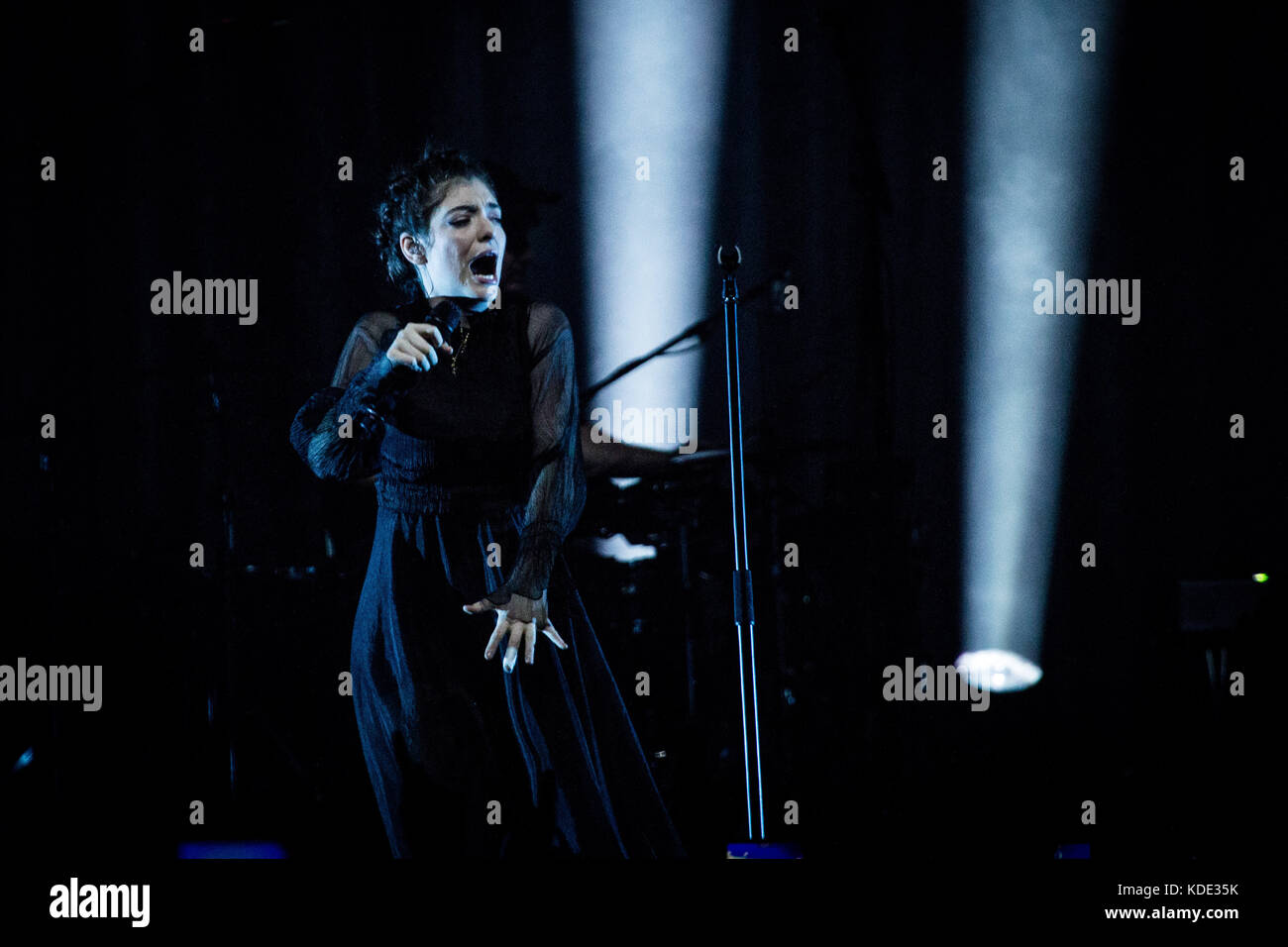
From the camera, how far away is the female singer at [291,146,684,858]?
348 centimetres

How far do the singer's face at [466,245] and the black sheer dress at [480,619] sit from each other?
11cm

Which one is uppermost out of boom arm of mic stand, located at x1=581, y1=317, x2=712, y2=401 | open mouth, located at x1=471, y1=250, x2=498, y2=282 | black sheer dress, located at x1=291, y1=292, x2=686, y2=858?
open mouth, located at x1=471, y1=250, x2=498, y2=282

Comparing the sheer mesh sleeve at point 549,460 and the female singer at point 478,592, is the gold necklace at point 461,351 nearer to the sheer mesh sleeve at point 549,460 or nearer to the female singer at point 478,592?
the female singer at point 478,592

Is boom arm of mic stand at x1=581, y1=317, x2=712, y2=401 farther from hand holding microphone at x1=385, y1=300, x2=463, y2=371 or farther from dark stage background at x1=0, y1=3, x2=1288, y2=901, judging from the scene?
hand holding microphone at x1=385, y1=300, x2=463, y2=371

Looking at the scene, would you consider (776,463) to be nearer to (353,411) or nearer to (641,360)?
(641,360)

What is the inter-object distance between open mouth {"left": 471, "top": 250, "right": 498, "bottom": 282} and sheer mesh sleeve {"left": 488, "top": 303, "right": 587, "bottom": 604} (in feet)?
0.50

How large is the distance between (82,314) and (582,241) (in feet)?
4.79

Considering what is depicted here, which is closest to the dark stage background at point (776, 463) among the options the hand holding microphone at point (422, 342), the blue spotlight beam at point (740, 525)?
the blue spotlight beam at point (740, 525)

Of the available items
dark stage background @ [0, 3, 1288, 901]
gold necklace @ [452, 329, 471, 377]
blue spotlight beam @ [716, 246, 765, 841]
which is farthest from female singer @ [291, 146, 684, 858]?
blue spotlight beam @ [716, 246, 765, 841]

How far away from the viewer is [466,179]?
11.6 ft

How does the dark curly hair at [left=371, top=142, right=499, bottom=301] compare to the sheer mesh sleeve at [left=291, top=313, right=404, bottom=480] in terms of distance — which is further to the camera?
the dark curly hair at [left=371, top=142, right=499, bottom=301]

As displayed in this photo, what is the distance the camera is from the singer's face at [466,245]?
3.53 meters

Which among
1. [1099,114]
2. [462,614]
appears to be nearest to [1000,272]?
[1099,114]

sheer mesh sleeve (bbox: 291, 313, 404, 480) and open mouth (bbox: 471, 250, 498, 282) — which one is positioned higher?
open mouth (bbox: 471, 250, 498, 282)
